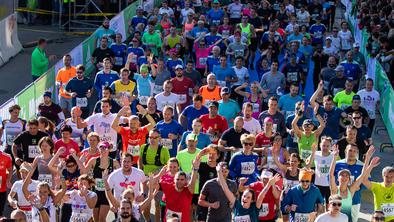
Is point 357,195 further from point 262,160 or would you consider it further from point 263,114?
point 263,114

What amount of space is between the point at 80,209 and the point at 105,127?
3.41 m

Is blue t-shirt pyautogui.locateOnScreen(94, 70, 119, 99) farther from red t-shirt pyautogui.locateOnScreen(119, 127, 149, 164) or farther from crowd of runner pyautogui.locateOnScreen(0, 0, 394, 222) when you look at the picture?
red t-shirt pyautogui.locateOnScreen(119, 127, 149, 164)

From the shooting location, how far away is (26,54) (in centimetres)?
3125

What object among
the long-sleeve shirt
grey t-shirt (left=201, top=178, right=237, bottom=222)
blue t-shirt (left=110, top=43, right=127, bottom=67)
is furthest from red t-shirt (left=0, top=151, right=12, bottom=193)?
blue t-shirt (left=110, top=43, right=127, bottom=67)

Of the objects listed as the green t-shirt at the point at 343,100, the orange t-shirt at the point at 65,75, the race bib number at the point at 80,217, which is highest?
the orange t-shirt at the point at 65,75

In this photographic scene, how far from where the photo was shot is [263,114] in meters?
18.8

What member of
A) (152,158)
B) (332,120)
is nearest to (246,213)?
(152,158)

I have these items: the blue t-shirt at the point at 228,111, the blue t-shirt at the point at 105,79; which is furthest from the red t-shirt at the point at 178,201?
the blue t-shirt at the point at 105,79

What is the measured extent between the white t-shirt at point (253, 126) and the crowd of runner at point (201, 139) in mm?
23

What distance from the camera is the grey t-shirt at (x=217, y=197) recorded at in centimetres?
1488

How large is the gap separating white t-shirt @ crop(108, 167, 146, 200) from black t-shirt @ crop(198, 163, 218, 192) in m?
0.95

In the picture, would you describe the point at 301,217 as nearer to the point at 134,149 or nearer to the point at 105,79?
the point at 134,149

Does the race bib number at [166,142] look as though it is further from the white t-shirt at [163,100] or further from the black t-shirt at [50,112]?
the black t-shirt at [50,112]

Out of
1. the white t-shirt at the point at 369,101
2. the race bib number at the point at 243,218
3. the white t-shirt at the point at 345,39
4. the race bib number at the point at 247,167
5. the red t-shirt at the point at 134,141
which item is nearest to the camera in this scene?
the race bib number at the point at 243,218
